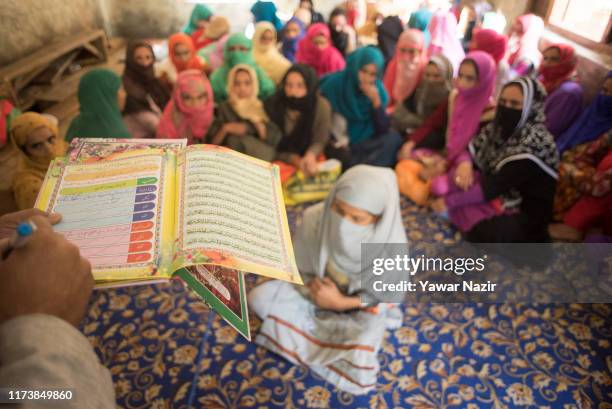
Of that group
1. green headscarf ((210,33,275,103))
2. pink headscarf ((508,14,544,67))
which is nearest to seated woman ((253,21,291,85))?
green headscarf ((210,33,275,103))

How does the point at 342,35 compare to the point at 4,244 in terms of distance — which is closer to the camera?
the point at 4,244

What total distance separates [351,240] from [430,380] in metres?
0.65

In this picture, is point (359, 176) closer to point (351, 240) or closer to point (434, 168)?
point (351, 240)

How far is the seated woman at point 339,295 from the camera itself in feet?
4.75

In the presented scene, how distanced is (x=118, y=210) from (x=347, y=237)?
3.20 ft

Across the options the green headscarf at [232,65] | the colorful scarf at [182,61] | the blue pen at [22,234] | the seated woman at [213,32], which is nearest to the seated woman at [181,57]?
the colorful scarf at [182,61]

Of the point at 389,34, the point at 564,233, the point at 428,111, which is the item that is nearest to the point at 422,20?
the point at 389,34

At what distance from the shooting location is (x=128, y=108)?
2.62m

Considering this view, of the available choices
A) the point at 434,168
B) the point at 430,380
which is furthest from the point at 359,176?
the point at 434,168

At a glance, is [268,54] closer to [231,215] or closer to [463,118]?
[463,118]

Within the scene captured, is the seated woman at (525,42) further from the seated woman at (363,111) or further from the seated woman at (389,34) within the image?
the seated woman at (363,111)

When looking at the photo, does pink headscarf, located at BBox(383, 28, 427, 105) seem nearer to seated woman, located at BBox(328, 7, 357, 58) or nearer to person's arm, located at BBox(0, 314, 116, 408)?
seated woman, located at BBox(328, 7, 357, 58)

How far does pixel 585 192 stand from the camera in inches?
83.4

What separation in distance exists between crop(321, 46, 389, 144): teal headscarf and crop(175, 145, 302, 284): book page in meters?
2.05
